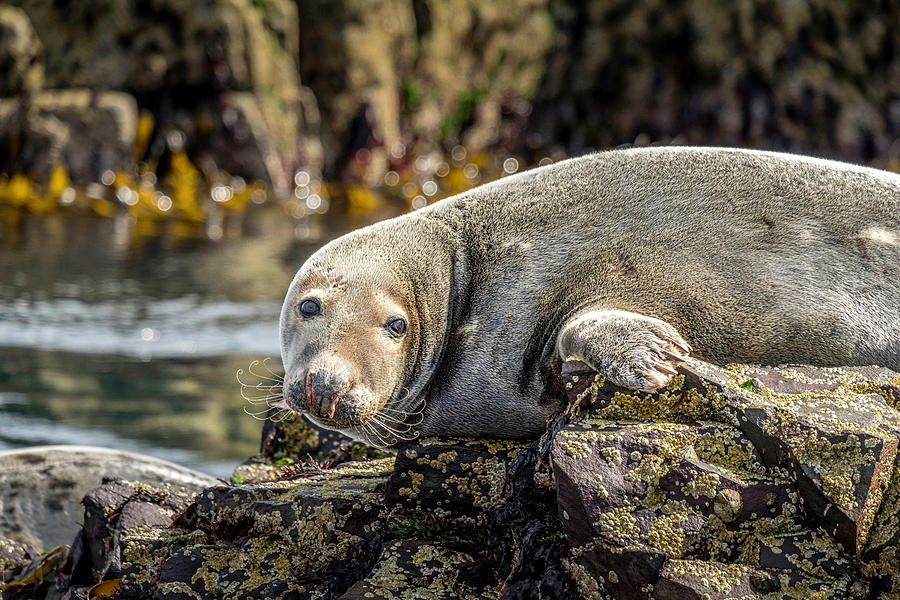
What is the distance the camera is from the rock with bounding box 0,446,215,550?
646 centimetres

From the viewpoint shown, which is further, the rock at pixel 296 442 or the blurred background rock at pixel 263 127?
the blurred background rock at pixel 263 127

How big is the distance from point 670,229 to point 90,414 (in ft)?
20.3

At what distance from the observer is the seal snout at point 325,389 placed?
4.31m

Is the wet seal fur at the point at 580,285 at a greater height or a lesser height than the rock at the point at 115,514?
greater

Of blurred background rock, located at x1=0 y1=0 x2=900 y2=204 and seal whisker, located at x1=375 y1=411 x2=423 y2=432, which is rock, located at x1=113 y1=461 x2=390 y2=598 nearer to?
seal whisker, located at x1=375 y1=411 x2=423 y2=432

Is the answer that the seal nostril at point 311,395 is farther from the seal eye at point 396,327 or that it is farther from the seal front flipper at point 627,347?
the seal front flipper at point 627,347

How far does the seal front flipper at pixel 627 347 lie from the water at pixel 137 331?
4.61 meters

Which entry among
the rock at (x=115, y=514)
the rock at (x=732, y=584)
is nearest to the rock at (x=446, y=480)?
the rock at (x=732, y=584)

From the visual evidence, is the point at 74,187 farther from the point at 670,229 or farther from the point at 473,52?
the point at 670,229

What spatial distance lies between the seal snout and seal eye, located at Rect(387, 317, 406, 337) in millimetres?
349

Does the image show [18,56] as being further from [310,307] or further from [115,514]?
[310,307]

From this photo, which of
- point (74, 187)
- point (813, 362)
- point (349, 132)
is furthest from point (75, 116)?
point (813, 362)

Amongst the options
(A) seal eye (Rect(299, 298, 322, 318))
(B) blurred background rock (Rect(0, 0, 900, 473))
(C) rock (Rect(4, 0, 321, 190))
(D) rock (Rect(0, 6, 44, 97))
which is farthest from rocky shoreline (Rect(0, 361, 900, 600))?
(C) rock (Rect(4, 0, 321, 190))

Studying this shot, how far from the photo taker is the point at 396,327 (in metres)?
4.62
